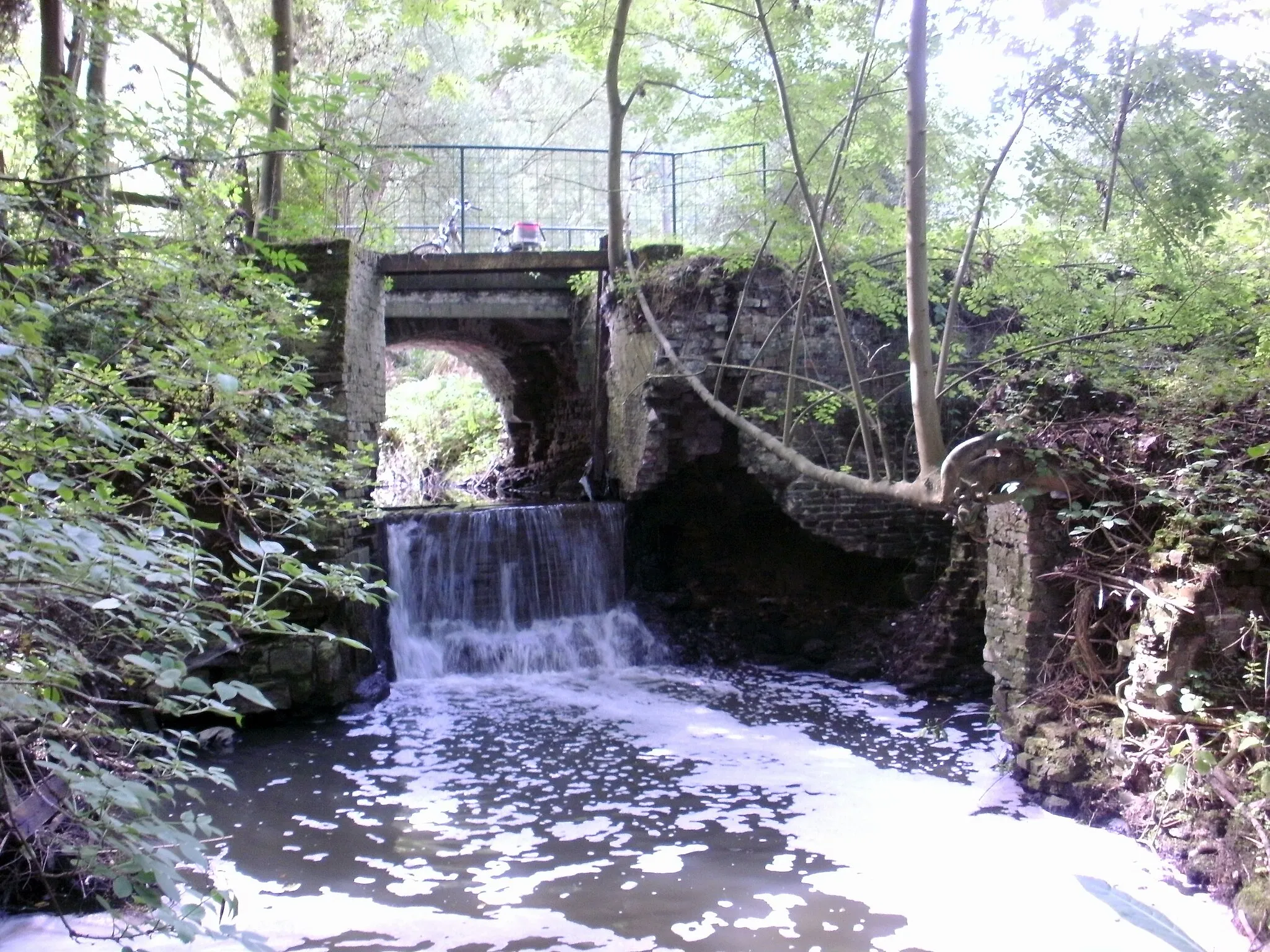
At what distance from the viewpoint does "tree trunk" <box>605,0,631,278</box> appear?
712 cm

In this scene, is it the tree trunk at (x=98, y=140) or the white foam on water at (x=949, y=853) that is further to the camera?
the white foam on water at (x=949, y=853)

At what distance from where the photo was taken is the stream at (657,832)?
13.0 ft

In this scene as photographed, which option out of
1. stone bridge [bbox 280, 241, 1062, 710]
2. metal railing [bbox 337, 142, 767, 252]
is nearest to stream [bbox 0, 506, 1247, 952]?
stone bridge [bbox 280, 241, 1062, 710]

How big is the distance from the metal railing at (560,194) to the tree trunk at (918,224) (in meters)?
4.32

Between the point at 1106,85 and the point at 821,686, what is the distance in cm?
506

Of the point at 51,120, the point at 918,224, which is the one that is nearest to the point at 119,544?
the point at 51,120

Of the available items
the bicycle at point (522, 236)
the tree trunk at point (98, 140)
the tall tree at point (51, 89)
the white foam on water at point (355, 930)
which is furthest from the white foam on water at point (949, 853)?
the bicycle at point (522, 236)

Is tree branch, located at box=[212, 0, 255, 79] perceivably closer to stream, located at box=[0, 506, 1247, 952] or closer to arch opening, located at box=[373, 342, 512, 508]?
arch opening, located at box=[373, 342, 512, 508]

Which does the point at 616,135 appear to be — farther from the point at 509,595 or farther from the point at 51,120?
the point at 51,120

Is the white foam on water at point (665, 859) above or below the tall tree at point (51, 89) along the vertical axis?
below

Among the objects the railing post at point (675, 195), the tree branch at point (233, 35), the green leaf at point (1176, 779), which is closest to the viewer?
the green leaf at point (1176, 779)

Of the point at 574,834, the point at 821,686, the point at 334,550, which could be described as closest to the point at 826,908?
the point at 574,834

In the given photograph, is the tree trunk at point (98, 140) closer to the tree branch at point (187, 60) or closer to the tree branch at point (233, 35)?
the tree branch at point (187, 60)

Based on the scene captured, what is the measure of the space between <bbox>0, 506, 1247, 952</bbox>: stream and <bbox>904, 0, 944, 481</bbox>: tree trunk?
215cm
